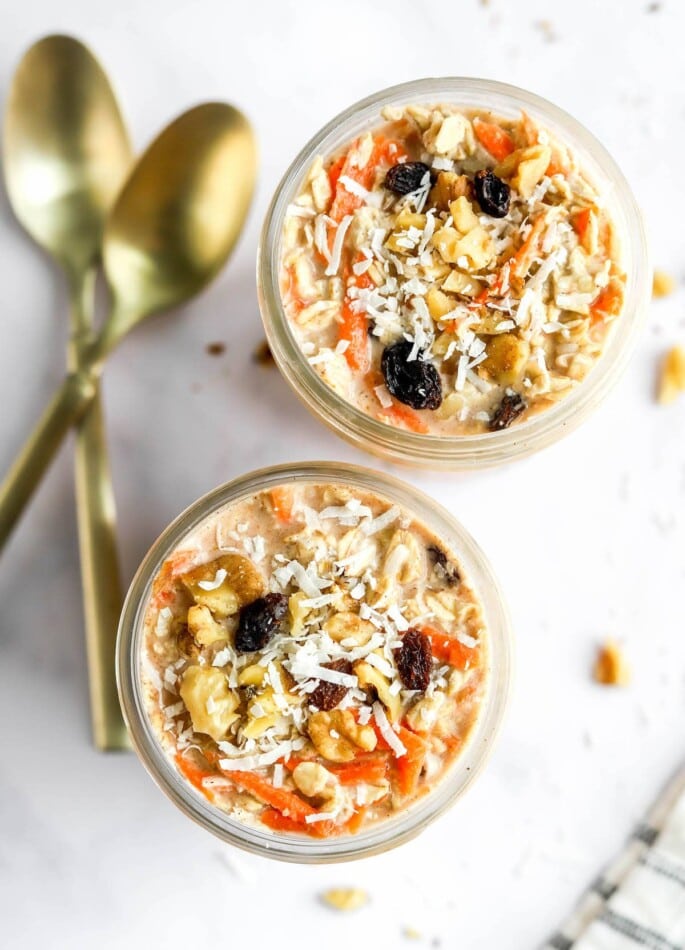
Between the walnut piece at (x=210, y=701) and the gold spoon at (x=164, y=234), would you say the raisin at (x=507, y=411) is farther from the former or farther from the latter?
the gold spoon at (x=164, y=234)

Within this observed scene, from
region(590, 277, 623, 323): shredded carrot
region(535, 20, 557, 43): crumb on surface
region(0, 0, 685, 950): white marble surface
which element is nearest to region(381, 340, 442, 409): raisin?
region(590, 277, 623, 323): shredded carrot

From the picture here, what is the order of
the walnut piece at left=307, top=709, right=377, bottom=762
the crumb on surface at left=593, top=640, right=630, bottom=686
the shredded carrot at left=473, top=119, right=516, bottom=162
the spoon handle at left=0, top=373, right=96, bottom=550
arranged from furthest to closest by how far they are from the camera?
1. the crumb on surface at left=593, top=640, right=630, bottom=686
2. the spoon handle at left=0, top=373, right=96, bottom=550
3. the shredded carrot at left=473, top=119, right=516, bottom=162
4. the walnut piece at left=307, top=709, right=377, bottom=762

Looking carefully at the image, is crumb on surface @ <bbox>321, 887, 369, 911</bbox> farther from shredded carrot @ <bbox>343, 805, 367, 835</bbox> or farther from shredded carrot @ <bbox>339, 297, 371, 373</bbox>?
shredded carrot @ <bbox>339, 297, 371, 373</bbox>

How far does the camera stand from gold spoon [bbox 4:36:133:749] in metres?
2.12

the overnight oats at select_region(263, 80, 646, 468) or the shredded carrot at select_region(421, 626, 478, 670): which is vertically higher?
the overnight oats at select_region(263, 80, 646, 468)

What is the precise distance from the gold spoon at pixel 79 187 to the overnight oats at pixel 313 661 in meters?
0.34

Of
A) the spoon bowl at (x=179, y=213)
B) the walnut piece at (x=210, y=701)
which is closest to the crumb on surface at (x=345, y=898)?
the walnut piece at (x=210, y=701)

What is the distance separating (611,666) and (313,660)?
75 cm

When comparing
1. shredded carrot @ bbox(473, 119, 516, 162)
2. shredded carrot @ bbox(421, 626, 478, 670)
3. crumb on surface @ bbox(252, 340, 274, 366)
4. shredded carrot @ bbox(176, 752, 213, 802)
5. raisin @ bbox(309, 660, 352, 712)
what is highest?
shredded carrot @ bbox(473, 119, 516, 162)

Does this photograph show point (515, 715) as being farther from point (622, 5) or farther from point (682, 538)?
point (622, 5)

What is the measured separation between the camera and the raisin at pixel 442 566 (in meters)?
1.80

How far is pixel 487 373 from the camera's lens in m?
1.77

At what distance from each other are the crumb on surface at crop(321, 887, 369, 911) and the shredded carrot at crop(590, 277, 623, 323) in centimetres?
121

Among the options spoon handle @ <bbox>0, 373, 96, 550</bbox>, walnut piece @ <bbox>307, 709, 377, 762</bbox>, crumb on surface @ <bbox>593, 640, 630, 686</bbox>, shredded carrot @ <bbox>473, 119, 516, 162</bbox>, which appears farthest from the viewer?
crumb on surface @ <bbox>593, 640, 630, 686</bbox>
